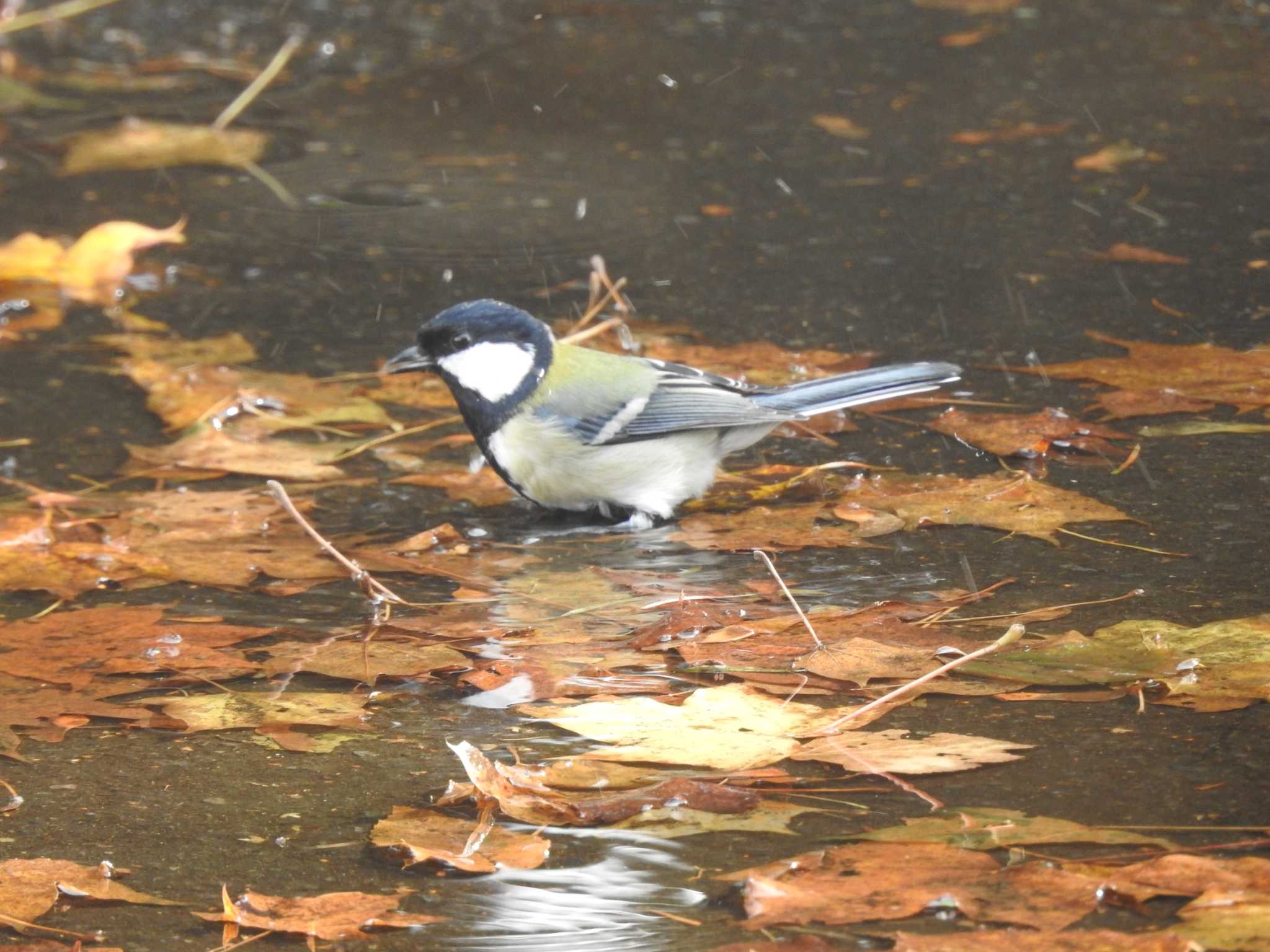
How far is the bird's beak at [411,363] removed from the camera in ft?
13.2

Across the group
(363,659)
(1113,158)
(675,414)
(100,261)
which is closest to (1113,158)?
(1113,158)

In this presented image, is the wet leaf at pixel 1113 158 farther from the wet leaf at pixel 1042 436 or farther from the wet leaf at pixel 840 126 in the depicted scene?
the wet leaf at pixel 1042 436

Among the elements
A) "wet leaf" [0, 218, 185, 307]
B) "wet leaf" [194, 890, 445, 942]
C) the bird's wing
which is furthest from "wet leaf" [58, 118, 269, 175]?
"wet leaf" [194, 890, 445, 942]

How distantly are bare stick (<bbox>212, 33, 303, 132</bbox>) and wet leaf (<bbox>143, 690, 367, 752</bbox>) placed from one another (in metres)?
4.70

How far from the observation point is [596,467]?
12.9ft

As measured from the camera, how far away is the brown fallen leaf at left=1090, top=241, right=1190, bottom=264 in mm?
5160

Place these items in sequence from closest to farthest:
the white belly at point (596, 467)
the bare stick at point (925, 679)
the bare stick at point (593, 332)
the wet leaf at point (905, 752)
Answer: the wet leaf at point (905, 752), the bare stick at point (925, 679), the white belly at point (596, 467), the bare stick at point (593, 332)

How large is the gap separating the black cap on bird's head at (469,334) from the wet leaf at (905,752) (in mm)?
1808

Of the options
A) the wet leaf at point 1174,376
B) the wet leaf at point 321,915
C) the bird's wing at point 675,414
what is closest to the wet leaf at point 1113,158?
the wet leaf at point 1174,376

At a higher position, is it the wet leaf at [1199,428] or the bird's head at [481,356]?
the bird's head at [481,356]

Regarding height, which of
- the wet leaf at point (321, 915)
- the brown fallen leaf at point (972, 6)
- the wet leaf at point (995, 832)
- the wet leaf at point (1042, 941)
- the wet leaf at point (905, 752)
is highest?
the brown fallen leaf at point (972, 6)

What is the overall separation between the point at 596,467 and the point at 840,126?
3.28 metres

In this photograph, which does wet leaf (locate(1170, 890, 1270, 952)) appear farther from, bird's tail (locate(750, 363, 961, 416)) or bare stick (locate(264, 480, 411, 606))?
Answer: bird's tail (locate(750, 363, 961, 416))

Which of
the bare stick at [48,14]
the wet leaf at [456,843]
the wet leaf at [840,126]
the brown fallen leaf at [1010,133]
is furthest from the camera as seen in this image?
the bare stick at [48,14]
